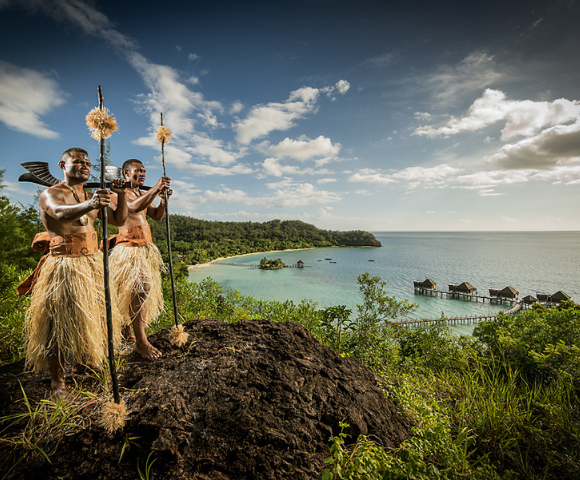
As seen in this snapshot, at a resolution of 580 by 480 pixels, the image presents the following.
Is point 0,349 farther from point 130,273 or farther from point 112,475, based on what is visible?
point 112,475

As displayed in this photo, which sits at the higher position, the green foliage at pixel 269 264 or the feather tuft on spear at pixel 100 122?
the feather tuft on spear at pixel 100 122

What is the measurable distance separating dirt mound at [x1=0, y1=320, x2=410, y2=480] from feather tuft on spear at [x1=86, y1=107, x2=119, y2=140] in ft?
8.19

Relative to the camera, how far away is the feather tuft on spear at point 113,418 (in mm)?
2102

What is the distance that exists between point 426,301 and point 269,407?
38.2 meters

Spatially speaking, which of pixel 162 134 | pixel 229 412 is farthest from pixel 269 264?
pixel 229 412

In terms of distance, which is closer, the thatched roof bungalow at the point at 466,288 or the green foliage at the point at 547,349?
the green foliage at the point at 547,349

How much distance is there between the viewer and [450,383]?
4.04 meters

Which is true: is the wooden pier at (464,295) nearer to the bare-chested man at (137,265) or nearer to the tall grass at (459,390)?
the tall grass at (459,390)

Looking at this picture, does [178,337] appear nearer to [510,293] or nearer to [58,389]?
[58,389]

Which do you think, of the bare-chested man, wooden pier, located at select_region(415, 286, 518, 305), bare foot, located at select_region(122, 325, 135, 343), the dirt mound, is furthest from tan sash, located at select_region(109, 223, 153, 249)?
wooden pier, located at select_region(415, 286, 518, 305)

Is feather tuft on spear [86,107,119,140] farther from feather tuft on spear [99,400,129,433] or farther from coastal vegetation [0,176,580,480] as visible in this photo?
coastal vegetation [0,176,580,480]

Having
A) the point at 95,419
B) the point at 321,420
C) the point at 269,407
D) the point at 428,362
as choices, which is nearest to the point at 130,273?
the point at 95,419

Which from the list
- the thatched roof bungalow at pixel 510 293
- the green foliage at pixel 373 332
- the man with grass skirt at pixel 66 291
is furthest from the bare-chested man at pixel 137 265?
the thatched roof bungalow at pixel 510 293

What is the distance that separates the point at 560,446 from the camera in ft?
8.54
